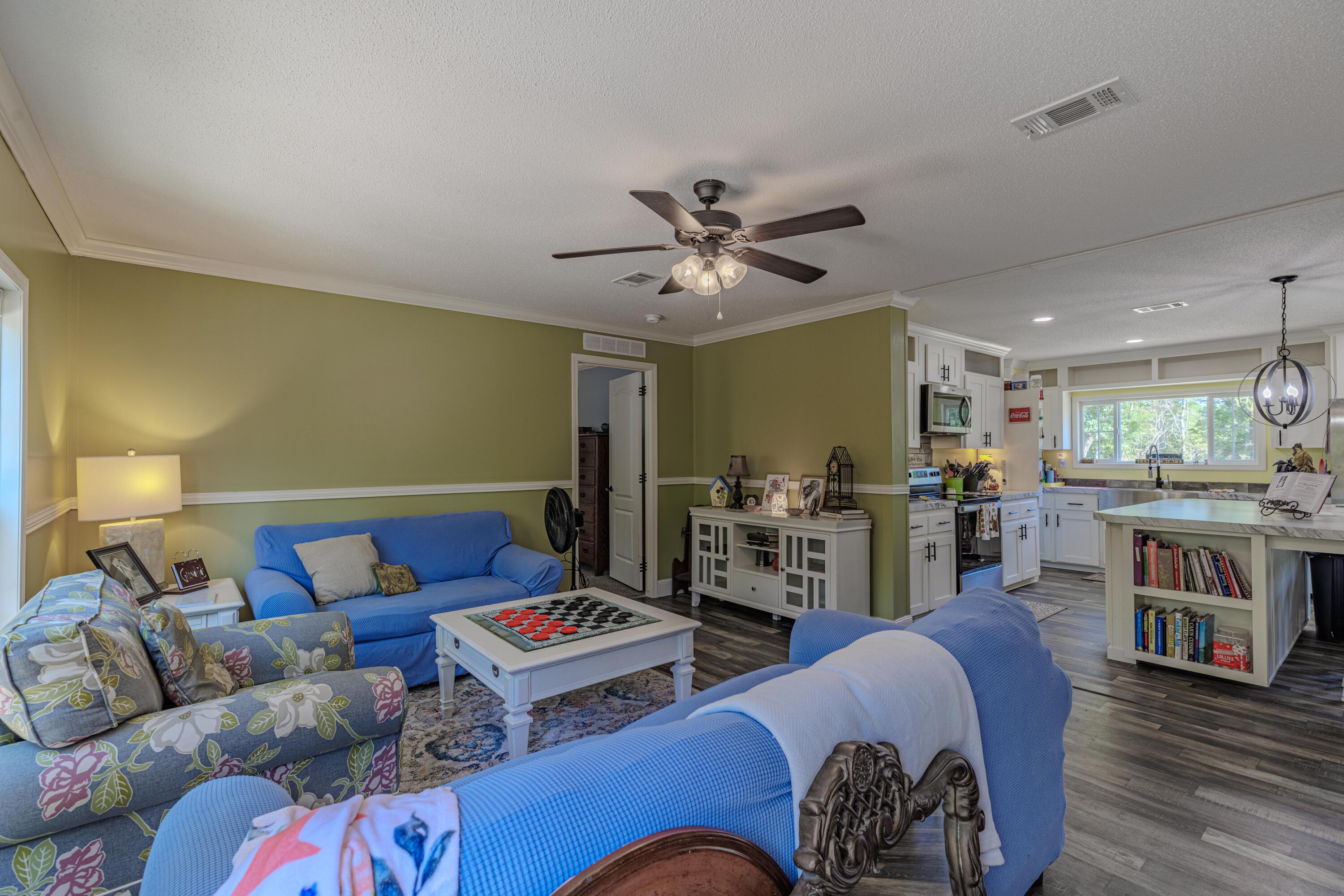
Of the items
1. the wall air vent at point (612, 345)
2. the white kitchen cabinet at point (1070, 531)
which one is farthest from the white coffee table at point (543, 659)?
the white kitchen cabinet at point (1070, 531)

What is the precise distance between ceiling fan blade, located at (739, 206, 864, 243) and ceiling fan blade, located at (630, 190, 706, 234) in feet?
0.60

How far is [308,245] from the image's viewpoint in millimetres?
3240

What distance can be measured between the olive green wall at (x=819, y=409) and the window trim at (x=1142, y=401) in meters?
4.10

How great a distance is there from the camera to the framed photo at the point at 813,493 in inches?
183

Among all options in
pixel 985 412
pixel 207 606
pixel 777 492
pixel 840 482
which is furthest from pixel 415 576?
pixel 985 412

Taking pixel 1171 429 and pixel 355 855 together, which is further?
pixel 1171 429

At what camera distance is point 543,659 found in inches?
92.0

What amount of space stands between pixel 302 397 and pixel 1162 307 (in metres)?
6.16

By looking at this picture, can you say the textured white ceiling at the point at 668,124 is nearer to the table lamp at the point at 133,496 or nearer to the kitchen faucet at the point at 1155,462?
the table lamp at the point at 133,496

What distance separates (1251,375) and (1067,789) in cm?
574

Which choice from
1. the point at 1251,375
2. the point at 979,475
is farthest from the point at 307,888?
the point at 1251,375

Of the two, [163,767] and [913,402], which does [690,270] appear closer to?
[163,767]

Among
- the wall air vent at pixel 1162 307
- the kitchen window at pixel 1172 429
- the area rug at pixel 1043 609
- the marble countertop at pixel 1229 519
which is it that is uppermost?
the wall air vent at pixel 1162 307

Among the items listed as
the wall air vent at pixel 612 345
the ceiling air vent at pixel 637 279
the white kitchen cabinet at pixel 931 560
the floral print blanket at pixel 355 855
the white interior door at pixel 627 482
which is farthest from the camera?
the white interior door at pixel 627 482
